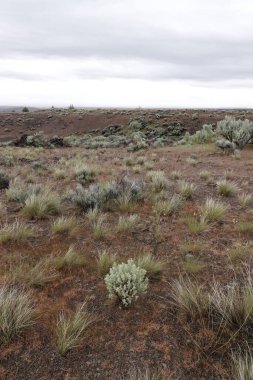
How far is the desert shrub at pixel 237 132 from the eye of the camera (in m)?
15.8

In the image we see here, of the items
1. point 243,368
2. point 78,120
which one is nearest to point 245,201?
point 243,368

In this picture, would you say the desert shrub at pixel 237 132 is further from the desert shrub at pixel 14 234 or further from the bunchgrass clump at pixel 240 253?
the desert shrub at pixel 14 234

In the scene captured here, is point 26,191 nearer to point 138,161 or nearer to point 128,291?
point 128,291

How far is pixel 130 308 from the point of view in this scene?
361cm

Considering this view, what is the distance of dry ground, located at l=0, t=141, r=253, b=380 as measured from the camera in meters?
2.87

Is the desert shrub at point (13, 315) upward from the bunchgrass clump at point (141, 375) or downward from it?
upward

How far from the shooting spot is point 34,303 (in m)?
3.59

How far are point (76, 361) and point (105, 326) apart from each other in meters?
0.50

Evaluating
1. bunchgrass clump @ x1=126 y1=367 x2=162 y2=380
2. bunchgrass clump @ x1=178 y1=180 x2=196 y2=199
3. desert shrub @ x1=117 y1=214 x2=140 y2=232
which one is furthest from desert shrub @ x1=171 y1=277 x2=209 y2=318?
bunchgrass clump @ x1=178 y1=180 x2=196 y2=199

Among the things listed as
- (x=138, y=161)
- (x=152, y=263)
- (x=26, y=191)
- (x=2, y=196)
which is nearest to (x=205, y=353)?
(x=152, y=263)

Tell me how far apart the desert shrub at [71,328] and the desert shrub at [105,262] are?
87cm

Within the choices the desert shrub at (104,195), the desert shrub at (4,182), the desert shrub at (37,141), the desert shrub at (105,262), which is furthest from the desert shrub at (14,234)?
the desert shrub at (37,141)

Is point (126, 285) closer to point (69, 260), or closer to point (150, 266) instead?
point (150, 266)

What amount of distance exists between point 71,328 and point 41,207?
3444 mm
